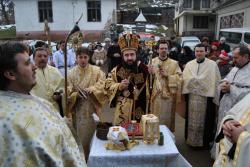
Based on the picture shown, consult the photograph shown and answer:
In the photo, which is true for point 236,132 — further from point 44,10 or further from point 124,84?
point 44,10

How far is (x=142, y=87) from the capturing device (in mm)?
4301

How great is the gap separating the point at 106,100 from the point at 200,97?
1.63 meters

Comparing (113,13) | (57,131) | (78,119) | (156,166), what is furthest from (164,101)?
(113,13)

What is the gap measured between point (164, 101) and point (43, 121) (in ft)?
12.2

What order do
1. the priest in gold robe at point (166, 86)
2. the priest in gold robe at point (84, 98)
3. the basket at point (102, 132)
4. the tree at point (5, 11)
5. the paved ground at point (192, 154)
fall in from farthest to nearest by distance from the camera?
the tree at point (5, 11)
the priest in gold robe at point (166, 86)
the paved ground at point (192, 154)
the priest in gold robe at point (84, 98)
the basket at point (102, 132)

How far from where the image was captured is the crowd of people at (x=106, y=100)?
1.76 m

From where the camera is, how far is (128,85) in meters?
4.24

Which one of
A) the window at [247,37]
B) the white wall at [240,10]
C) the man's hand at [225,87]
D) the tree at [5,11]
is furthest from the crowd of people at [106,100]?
the tree at [5,11]

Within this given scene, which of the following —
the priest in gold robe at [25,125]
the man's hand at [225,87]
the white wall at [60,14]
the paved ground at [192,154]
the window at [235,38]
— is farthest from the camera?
the white wall at [60,14]

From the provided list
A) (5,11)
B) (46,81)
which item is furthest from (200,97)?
(5,11)

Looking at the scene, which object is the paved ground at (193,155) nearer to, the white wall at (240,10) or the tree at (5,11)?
the white wall at (240,10)

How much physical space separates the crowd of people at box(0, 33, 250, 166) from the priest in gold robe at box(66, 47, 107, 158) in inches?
0.6

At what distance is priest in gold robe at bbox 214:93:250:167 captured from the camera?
7.18 ft

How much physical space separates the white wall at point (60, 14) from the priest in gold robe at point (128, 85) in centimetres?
2602
